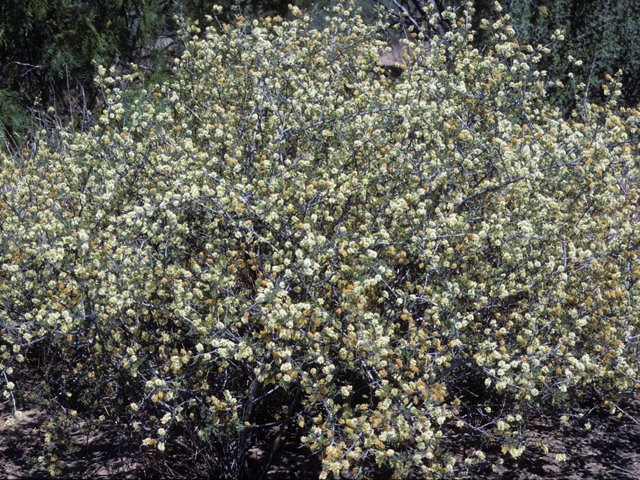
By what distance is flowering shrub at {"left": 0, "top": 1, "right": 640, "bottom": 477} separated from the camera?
2977 millimetres

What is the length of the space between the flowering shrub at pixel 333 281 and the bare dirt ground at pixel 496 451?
0.22 meters

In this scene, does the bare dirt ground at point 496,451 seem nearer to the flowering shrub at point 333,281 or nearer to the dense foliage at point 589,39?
the flowering shrub at point 333,281

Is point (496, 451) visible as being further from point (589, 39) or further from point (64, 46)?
point (64, 46)

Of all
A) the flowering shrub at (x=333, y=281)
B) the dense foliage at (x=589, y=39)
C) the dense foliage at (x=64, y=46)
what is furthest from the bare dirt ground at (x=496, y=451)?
the dense foliage at (x=589, y=39)

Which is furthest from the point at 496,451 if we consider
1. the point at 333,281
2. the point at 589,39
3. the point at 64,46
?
the point at 64,46

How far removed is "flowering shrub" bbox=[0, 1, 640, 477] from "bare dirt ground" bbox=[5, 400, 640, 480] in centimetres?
22

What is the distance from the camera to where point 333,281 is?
3.18m

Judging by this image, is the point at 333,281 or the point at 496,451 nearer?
the point at 333,281

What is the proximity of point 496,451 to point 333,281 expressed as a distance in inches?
60.8

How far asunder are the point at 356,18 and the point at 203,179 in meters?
2.89

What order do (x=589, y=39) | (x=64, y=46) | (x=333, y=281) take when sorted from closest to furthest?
(x=333, y=281) → (x=64, y=46) → (x=589, y=39)

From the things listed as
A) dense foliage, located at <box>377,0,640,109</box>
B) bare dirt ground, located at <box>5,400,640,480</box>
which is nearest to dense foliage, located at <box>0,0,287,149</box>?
dense foliage, located at <box>377,0,640,109</box>

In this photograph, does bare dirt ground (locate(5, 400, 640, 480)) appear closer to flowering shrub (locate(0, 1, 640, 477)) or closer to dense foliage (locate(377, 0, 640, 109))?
flowering shrub (locate(0, 1, 640, 477))

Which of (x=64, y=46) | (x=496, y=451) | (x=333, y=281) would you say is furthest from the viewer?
(x=64, y=46)
